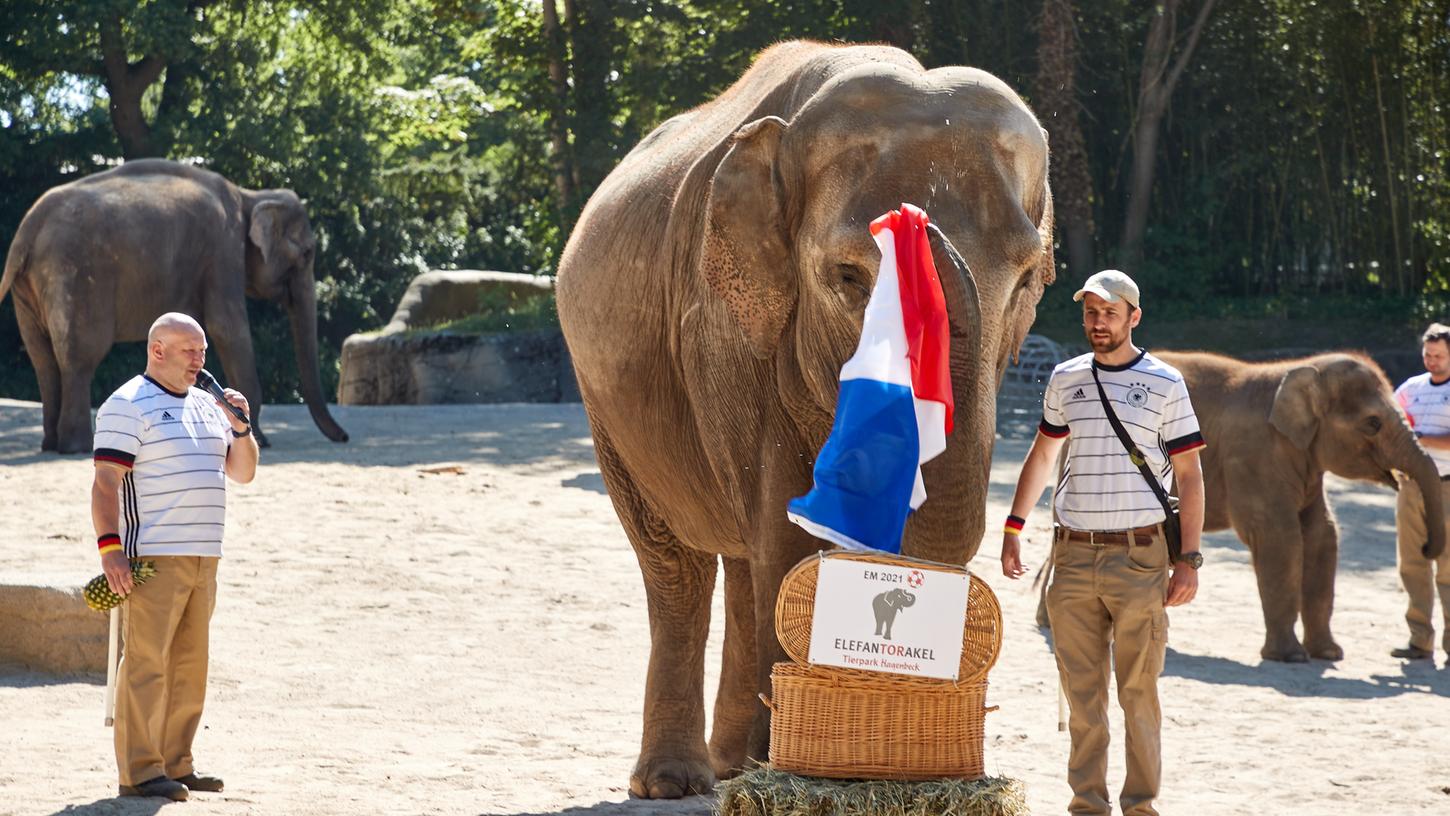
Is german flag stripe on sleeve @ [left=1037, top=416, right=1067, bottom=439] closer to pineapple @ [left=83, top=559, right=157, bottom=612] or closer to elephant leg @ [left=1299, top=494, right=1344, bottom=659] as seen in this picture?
pineapple @ [left=83, top=559, right=157, bottom=612]

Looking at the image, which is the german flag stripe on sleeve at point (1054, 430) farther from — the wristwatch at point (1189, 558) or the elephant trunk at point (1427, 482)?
the elephant trunk at point (1427, 482)

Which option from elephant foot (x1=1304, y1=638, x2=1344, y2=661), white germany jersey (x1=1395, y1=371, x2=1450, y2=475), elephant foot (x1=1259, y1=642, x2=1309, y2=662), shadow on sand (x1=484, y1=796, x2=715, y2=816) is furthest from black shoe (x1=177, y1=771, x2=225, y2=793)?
white germany jersey (x1=1395, y1=371, x2=1450, y2=475)

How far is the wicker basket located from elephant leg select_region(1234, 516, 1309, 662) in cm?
548

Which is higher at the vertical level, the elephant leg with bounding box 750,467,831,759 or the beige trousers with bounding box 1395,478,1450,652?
the elephant leg with bounding box 750,467,831,759

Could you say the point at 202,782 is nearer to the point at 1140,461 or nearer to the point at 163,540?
the point at 163,540

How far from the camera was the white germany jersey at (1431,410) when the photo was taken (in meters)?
9.25

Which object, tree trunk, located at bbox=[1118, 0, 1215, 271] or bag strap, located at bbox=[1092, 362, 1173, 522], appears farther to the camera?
tree trunk, located at bbox=[1118, 0, 1215, 271]

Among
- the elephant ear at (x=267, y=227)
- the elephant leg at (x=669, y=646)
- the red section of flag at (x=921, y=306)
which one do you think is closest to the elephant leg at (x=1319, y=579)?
the elephant leg at (x=669, y=646)

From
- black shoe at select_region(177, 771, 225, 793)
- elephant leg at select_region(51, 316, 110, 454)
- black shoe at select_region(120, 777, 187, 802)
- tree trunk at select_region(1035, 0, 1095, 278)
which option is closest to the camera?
black shoe at select_region(120, 777, 187, 802)

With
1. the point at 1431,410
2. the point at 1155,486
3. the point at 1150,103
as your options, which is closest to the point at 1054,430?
the point at 1155,486

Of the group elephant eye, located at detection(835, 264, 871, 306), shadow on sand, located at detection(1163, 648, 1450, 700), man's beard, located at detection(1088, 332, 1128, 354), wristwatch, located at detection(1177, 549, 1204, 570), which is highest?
elephant eye, located at detection(835, 264, 871, 306)

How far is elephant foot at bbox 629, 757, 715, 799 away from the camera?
18.2 ft

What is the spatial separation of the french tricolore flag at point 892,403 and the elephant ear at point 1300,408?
5.80 meters

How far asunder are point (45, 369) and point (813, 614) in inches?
464
